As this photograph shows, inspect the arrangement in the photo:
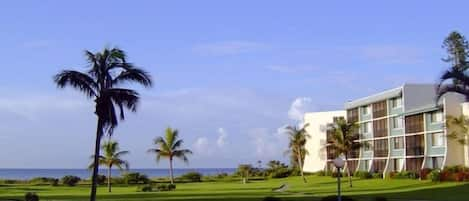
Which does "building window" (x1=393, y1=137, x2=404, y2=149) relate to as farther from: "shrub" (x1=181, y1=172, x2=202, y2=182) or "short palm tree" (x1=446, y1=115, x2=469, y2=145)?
"shrub" (x1=181, y1=172, x2=202, y2=182)

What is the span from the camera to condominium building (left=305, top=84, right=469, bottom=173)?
Result: 77.9 m

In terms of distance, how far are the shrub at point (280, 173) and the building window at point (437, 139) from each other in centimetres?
3904

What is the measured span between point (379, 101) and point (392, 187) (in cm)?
2972

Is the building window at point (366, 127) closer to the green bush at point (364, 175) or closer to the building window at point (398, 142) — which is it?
the green bush at point (364, 175)

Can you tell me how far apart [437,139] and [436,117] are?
233 cm

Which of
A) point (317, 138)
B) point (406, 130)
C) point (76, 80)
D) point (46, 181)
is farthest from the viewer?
point (317, 138)

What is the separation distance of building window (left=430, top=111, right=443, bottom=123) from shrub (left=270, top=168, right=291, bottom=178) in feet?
129

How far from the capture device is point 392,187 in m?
70.9

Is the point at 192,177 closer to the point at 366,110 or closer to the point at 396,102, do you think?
the point at 366,110

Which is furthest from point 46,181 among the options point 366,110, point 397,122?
point 397,122

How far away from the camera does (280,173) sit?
11950cm

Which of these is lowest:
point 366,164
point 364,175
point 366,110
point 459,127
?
point 364,175

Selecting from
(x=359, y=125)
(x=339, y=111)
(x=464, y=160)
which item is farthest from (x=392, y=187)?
(x=339, y=111)

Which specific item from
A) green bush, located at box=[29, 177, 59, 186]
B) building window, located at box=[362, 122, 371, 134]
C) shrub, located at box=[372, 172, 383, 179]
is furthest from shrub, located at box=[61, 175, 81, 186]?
building window, located at box=[362, 122, 371, 134]
